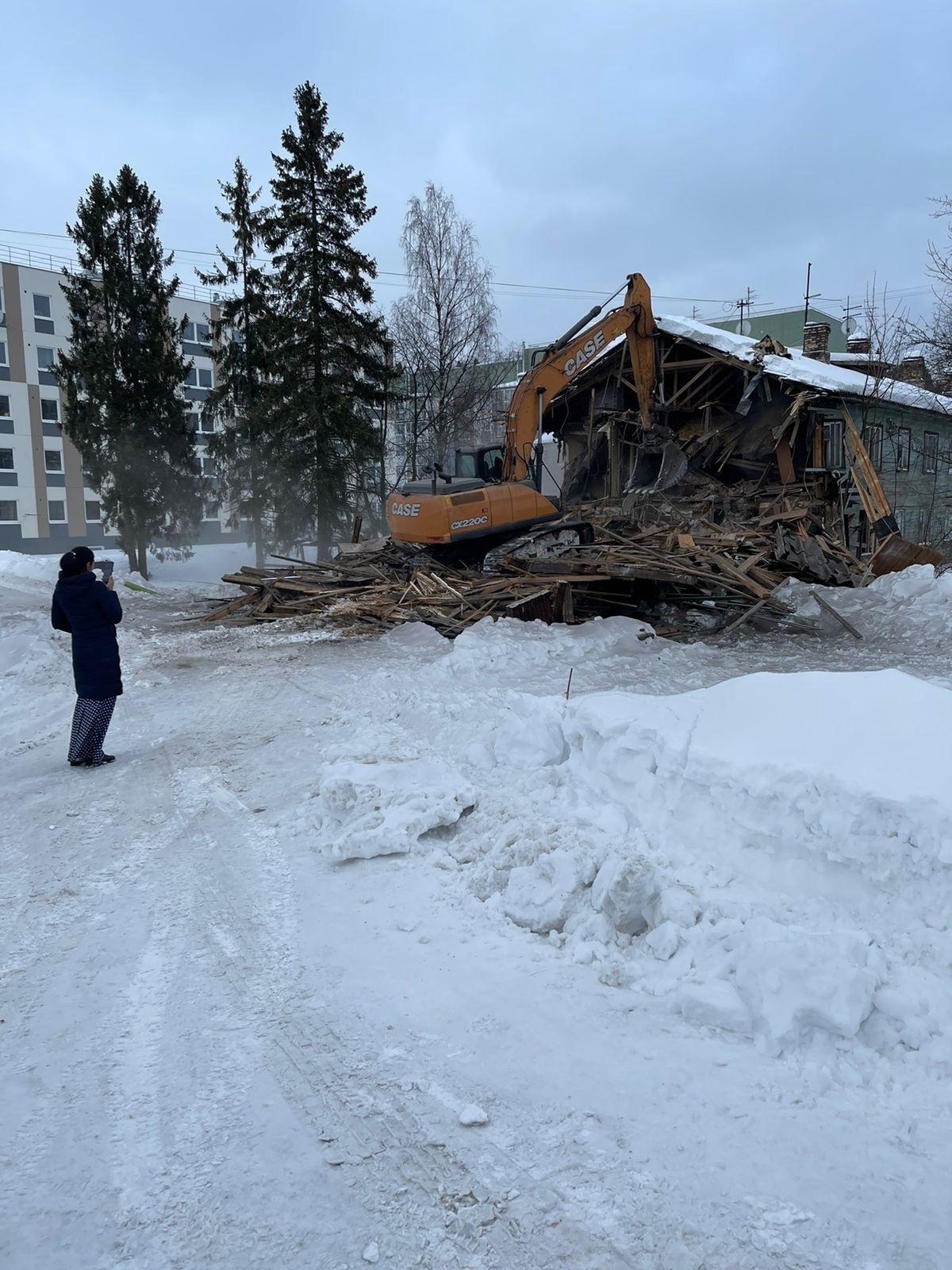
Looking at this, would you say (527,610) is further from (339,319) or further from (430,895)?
(339,319)

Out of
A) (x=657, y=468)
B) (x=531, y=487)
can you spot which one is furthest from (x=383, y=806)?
(x=657, y=468)

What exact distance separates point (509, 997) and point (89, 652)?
15.3 ft

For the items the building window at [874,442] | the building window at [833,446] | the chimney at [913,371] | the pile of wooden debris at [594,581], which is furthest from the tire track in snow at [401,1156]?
the chimney at [913,371]

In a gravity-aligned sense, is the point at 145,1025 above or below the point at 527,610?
below

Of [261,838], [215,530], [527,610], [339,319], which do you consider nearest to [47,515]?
[215,530]

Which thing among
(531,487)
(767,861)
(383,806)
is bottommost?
(383,806)

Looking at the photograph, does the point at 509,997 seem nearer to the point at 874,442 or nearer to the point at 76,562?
the point at 76,562

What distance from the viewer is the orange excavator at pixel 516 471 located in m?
13.1

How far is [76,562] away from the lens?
21.2 ft

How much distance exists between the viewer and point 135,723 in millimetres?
7695

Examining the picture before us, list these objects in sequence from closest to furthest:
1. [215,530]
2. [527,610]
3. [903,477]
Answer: [527,610]
[903,477]
[215,530]

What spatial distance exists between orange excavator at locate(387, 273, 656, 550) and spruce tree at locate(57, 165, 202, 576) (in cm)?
1187

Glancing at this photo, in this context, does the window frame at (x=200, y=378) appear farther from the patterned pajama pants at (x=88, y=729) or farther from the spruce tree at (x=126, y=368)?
the patterned pajama pants at (x=88, y=729)

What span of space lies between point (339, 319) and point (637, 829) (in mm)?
20851
